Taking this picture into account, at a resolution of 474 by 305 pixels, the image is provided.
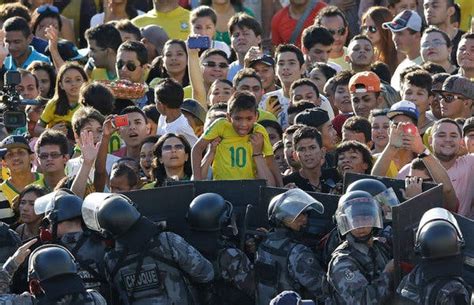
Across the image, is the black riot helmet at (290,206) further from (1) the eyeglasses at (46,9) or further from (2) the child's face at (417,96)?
(1) the eyeglasses at (46,9)

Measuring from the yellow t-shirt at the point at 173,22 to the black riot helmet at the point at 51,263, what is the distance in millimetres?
7256

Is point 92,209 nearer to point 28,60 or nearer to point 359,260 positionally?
point 359,260

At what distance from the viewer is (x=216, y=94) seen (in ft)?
57.0

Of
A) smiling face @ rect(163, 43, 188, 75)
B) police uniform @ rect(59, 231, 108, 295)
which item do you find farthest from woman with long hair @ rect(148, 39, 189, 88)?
police uniform @ rect(59, 231, 108, 295)

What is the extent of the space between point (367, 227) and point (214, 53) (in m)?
5.00

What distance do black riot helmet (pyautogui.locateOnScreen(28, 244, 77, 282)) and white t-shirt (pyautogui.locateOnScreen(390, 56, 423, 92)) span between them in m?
5.66

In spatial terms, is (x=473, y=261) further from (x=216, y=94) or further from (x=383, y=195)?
(x=216, y=94)

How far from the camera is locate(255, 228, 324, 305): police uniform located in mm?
13891

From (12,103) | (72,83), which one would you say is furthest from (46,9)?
(12,103)

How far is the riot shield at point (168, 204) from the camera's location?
583 inches

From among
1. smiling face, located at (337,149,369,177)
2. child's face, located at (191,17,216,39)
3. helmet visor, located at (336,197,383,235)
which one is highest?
child's face, located at (191,17,216,39)

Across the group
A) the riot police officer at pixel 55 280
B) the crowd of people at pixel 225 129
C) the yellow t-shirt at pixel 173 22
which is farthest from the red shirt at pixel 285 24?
the riot police officer at pixel 55 280

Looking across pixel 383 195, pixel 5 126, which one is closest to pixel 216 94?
pixel 5 126

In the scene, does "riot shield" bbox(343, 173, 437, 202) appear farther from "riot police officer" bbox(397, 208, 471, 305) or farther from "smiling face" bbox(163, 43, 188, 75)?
"smiling face" bbox(163, 43, 188, 75)
